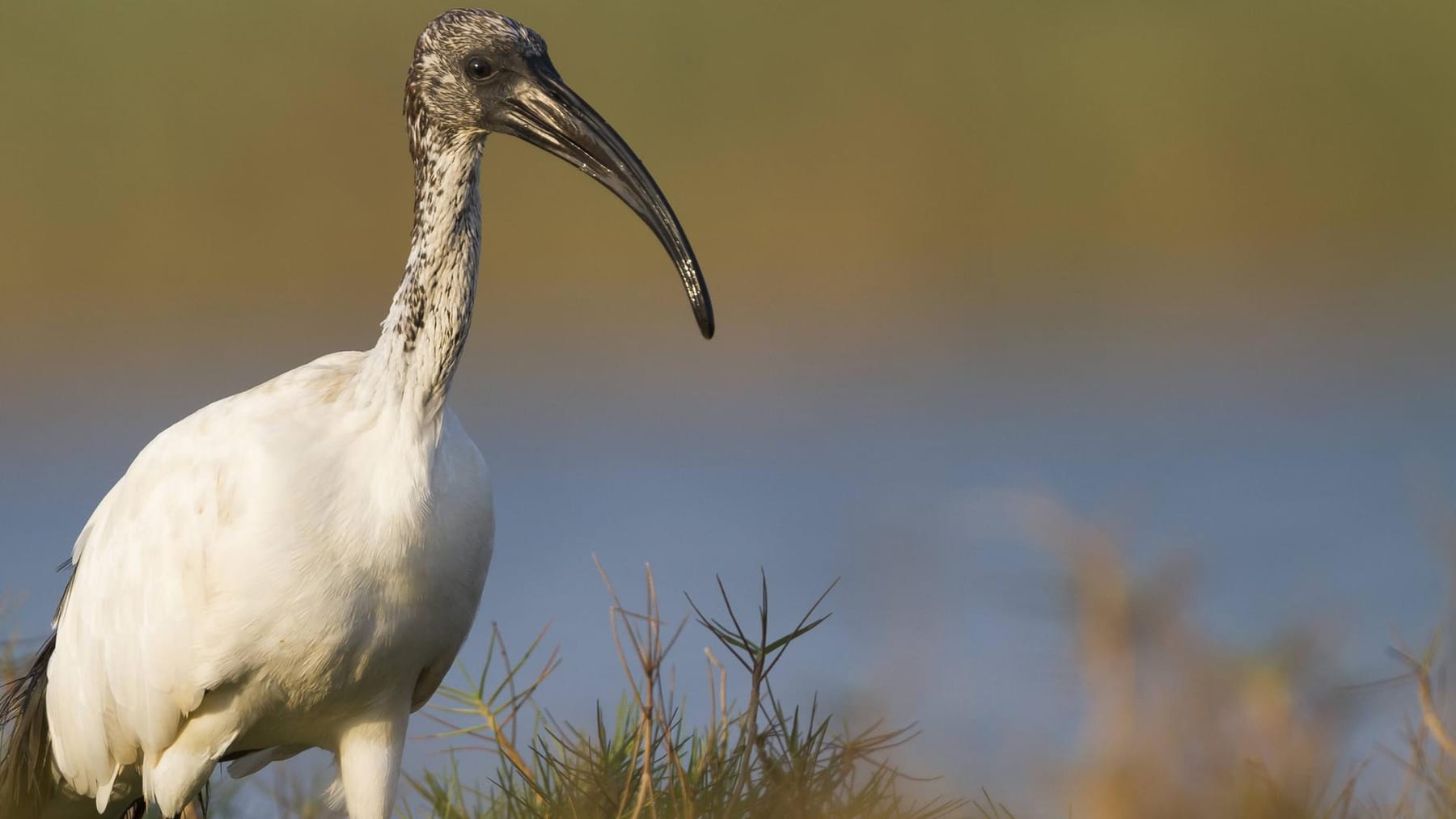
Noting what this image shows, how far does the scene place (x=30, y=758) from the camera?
171 inches

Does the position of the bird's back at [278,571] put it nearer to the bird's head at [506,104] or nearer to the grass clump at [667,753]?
the grass clump at [667,753]

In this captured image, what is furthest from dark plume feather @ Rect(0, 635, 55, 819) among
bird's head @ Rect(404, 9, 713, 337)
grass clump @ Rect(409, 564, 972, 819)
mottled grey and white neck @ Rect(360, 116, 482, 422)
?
bird's head @ Rect(404, 9, 713, 337)

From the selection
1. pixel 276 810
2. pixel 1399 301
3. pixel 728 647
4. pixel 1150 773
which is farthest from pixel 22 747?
pixel 1399 301

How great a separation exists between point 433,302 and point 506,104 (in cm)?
42

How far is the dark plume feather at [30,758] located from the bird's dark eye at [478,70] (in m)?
1.77

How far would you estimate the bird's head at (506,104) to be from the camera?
11.7 feet

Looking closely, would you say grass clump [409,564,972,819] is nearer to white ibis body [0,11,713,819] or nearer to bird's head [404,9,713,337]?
A: white ibis body [0,11,713,819]

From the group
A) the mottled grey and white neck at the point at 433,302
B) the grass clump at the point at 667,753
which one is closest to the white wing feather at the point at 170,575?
the mottled grey and white neck at the point at 433,302

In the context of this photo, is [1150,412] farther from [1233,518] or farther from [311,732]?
[311,732]

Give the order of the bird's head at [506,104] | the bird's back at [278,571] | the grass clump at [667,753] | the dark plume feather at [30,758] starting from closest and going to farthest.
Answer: the grass clump at [667,753] → the bird's back at [278,571] → the bird's head at [506,104] → the dark plume feather at [30,758]

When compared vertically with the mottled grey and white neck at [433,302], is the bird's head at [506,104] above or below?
above

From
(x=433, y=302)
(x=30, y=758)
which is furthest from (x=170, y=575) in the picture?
(x=30, y=758)

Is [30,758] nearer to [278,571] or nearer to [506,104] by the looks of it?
[278,571]

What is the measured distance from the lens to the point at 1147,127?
51.8 feet
